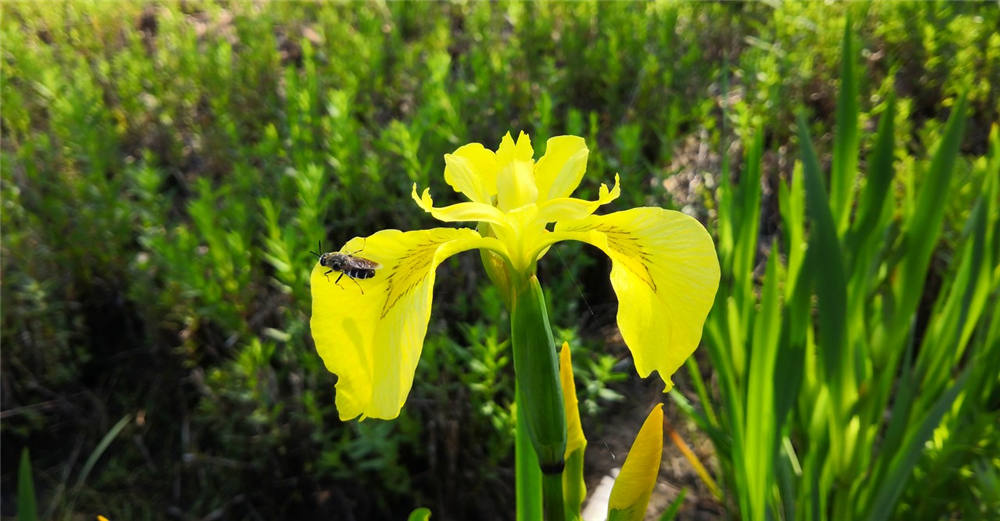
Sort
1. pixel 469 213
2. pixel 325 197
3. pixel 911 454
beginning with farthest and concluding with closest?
pixel 325 197 → pixel 911 454 → pixel 469 213

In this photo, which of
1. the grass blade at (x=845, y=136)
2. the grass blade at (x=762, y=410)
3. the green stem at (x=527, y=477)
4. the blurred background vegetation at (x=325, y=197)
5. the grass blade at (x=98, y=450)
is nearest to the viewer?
the green stem at (x=527, y=477)

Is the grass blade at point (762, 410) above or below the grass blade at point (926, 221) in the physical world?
below

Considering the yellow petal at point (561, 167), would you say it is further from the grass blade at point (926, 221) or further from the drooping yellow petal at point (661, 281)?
the grass blade at point (926, 221)

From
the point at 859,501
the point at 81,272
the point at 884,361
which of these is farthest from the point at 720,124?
the point at 81,272

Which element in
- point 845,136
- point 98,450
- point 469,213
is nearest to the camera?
point 469,213

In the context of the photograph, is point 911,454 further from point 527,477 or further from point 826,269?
point 527,477

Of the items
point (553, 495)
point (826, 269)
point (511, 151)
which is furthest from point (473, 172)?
point (826, 269)

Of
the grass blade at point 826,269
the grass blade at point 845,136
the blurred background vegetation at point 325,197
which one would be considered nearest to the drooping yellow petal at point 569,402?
the grass blade at point 826,269

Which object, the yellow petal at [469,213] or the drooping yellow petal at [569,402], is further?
the drooping yellow petal at [569,402]
